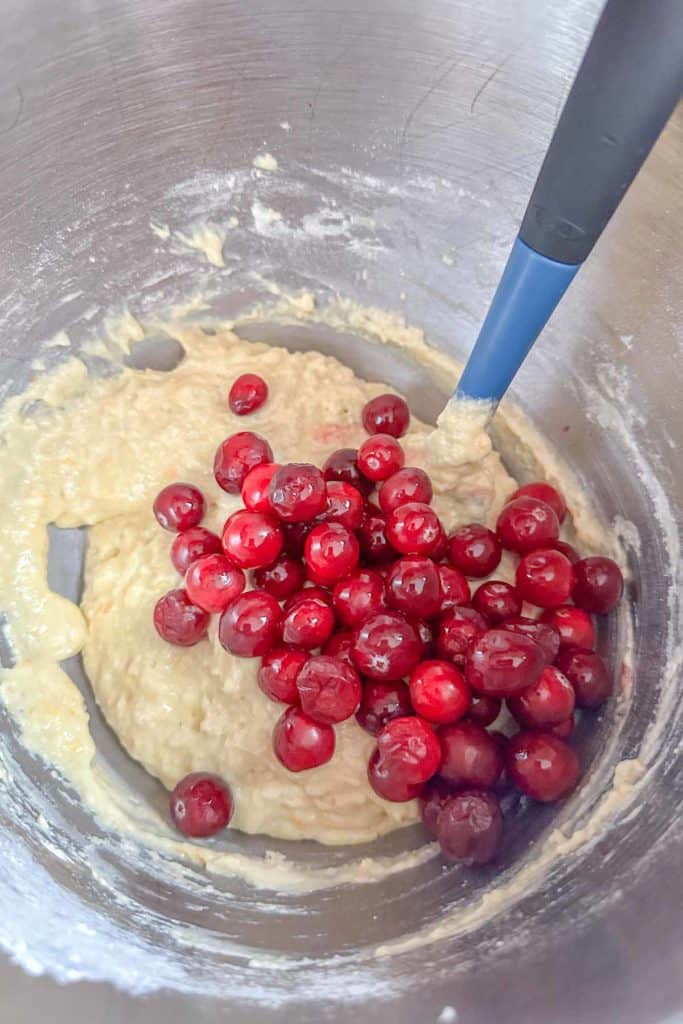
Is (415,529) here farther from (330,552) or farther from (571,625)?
(571,625)

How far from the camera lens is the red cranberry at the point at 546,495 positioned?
2.15 meters

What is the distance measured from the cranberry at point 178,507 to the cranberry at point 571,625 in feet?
3.22

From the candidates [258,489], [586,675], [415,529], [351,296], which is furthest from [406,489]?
[351,296]

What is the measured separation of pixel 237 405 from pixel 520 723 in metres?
1.21

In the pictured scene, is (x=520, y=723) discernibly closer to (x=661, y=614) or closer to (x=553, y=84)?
(x=661, y=614)

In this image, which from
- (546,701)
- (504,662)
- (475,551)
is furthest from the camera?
(475,551)

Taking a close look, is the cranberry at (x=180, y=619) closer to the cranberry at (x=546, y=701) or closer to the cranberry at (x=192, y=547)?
the cranberry at (x=192, y=547)

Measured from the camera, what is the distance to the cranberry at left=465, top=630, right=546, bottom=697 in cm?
168

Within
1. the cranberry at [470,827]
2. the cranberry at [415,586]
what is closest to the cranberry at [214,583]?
the cranberry at [415,586]

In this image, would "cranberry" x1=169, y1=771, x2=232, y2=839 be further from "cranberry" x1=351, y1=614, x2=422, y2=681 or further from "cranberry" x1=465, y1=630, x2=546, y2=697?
"cranberry" x1=465, y1=630, x2=546, y2=697

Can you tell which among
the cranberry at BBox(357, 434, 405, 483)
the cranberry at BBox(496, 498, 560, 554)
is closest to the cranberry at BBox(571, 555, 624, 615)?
the cranberry at BBox(496, 498, 560, 554)

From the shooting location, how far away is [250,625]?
185cm

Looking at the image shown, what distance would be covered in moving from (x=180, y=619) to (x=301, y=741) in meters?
0.44

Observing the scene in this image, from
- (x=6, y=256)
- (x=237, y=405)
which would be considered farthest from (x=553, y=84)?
(x=6, y=256)
